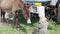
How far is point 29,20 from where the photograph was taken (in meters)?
8.68

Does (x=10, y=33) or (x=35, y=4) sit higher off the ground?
(x=35, y=4)

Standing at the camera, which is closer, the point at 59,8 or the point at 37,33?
the point at 37,33

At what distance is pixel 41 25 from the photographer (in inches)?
237

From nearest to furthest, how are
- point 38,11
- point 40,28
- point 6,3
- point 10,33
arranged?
1. point 40,28
2. point 10,33
3. point 38,11
4. point 6,3

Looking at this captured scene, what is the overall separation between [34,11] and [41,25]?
8.90 feet

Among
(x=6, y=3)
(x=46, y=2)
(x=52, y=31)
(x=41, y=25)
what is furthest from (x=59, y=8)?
(x=41, y=25)

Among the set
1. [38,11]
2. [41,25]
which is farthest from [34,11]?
[41,25]

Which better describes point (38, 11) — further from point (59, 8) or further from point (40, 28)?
point (40, 28)

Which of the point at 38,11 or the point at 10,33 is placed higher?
the point at 38,11

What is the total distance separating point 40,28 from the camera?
598 cm

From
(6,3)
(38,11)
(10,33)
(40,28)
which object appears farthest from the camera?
(6,3)

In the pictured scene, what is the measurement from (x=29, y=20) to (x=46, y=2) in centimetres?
99

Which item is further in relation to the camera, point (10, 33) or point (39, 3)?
point (39, 3)

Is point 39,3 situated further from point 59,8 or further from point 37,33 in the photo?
point 37,33
